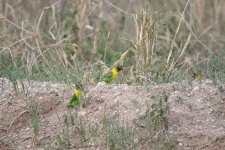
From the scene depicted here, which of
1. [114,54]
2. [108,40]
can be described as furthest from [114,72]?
[108,40]

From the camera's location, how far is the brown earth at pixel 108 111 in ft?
14.7

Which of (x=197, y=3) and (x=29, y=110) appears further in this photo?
(x=197, y=3)

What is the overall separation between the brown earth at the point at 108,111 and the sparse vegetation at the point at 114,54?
0.04 meters

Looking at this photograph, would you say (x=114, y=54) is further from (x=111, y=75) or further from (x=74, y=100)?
(x=74, y=100)

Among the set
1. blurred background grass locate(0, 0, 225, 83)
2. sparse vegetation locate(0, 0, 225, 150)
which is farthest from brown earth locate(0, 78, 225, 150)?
blurred background grass locate(0, 0, 225, 83)

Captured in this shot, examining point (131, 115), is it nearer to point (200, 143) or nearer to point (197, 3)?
point (200, 143)

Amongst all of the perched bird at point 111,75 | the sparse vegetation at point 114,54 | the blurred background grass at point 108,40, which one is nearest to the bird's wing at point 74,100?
the sparse vegetation at point 114,54

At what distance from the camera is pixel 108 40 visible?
27.5 ft

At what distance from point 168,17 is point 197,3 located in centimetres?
274

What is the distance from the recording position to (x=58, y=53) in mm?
7617

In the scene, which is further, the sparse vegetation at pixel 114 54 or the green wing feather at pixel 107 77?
the green wing feather at pixel 107 77

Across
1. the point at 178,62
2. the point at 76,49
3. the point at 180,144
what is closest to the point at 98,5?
the point at 76,49

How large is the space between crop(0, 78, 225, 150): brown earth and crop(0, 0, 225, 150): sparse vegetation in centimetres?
4

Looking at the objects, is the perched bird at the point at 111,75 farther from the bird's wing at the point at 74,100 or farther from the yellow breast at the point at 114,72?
the bird's wing at the point at 74,100
